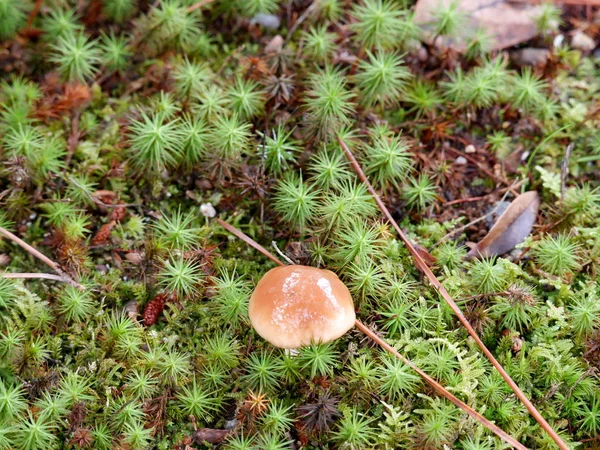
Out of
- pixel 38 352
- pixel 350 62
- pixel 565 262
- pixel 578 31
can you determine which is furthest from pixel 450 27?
pixel 38 352

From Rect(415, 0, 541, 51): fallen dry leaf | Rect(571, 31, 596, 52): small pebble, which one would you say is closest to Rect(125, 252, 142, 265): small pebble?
Rect(415, 0, 541, 51): fallen dry leaf

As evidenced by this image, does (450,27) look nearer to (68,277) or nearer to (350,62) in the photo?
(350,62)

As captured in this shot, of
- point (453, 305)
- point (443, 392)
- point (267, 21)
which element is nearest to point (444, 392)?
point (443, 392)

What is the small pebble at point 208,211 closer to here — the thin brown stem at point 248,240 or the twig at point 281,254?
the thin brown stem at point 248,240

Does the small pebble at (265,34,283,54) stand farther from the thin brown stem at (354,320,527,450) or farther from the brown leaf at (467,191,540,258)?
the thin brown stem at (354,320,527,450)

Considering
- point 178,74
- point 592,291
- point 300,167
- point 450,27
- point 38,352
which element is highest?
point 450,27

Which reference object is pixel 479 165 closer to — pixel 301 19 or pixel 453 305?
pixel 453 305
